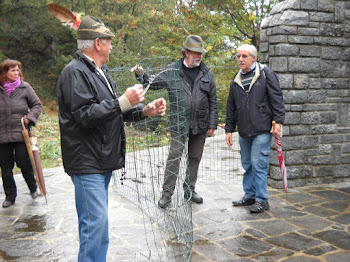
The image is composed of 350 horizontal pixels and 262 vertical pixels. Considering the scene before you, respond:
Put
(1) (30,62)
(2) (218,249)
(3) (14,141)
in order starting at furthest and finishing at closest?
(1) (30,62), (3) (14,141), (2) (218,249)

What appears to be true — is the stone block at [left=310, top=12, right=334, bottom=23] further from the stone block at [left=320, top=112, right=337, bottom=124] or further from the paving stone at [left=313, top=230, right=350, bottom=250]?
the paving stone at [left=313, top=230, right=350, bottom=250]

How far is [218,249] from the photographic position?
3.69 meters

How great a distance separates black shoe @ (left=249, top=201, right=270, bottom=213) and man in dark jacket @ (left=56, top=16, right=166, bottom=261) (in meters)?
2.50

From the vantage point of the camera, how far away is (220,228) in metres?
4.21

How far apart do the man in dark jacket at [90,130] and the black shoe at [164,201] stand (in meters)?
1.98

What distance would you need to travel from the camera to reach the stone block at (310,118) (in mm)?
5734

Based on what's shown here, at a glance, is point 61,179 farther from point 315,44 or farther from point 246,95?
point 315,44

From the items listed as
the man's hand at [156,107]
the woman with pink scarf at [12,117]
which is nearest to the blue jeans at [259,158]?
the man's hand at [156,107]

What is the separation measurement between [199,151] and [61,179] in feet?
9.28

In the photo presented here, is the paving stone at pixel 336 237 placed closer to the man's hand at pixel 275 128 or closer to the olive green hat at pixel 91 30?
the man's hand at pixel 275 128

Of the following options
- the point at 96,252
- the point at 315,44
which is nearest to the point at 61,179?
the point at 96,252

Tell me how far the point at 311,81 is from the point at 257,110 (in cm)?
162

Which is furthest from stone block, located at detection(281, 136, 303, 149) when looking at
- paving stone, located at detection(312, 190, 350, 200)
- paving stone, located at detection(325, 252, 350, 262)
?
paving stone, located at detection(325, 252, 350, 262)

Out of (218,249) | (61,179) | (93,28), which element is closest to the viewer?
(93,28)
